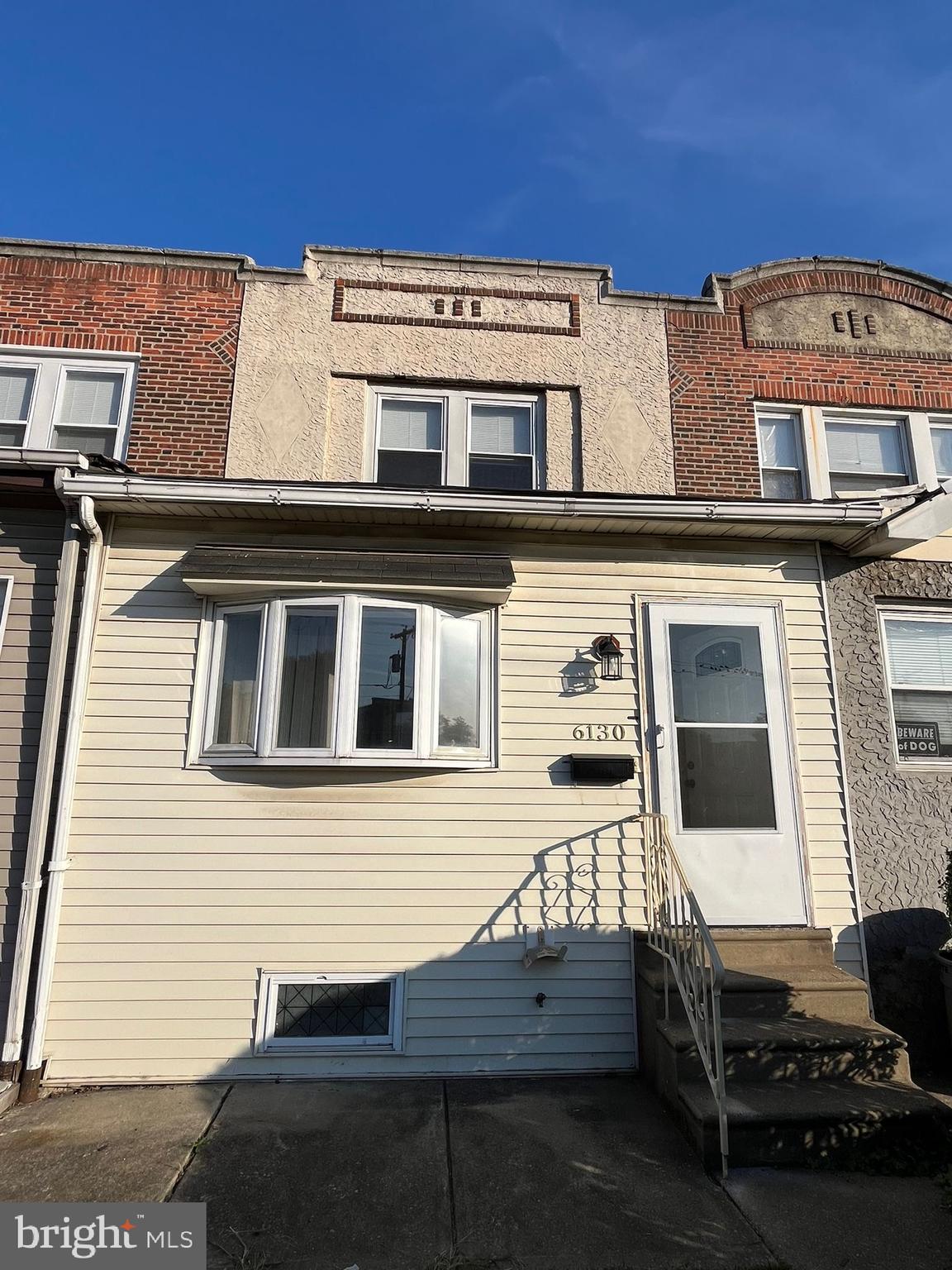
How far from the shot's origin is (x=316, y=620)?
201 inches

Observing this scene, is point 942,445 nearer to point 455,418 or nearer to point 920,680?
point 920,680

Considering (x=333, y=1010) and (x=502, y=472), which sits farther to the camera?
(x=502, y=472)

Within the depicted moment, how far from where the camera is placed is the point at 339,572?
5.01 metres

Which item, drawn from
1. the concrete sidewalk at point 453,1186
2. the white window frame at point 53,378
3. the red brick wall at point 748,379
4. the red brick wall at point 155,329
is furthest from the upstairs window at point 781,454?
the white window frame at point 53,378

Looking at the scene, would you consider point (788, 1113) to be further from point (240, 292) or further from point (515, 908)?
point (240, 292)

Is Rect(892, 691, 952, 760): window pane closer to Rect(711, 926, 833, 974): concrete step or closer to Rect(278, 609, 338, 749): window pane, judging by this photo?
Rect(711, 926, 833, 974): concrete step

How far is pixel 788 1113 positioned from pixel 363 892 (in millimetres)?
2669

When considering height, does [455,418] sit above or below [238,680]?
above

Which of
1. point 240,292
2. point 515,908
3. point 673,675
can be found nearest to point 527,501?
point 673,675

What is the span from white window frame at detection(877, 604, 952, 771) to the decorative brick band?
3622mm

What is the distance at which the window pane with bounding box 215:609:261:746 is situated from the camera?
4984 mm

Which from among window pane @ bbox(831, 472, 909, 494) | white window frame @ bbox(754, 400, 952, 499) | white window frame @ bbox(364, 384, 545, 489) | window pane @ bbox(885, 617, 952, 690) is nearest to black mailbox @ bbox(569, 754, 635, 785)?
window pane @ bbox(885, 617, 952, 690)

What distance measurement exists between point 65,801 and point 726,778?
4.48m

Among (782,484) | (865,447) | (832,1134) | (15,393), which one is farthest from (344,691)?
(865,447)
